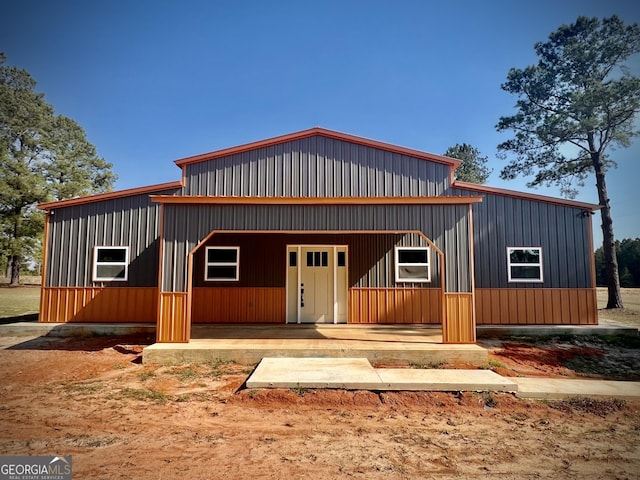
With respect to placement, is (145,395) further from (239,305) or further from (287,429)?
(239,305)

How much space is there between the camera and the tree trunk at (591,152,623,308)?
16.9m

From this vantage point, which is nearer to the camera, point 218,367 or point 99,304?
point 218,367

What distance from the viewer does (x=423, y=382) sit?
6.10 m

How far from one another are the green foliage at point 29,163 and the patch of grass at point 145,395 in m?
26.5

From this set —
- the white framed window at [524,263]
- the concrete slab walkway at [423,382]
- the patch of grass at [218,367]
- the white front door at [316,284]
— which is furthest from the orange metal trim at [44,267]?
the white framed window at [524,263]

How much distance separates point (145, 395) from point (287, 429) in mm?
2614

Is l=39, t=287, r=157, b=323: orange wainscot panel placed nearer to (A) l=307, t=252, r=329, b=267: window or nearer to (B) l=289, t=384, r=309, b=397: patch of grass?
(A) l=307, t=252, r=329, b=267: window

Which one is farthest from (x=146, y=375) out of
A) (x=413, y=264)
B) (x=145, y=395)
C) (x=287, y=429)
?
(x=413, y=264)

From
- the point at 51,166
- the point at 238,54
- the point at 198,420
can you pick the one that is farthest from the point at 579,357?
the point at 51,166

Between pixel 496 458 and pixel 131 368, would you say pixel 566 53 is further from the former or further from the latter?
pixel 131 368

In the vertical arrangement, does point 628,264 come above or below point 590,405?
above

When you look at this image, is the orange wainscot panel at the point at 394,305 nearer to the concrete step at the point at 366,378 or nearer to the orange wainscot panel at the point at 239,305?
the orange wainscot panel at the point at 239,305

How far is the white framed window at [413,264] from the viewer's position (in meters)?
11.2

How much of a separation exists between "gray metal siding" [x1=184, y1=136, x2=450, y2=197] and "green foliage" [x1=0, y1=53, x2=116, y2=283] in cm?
2401
